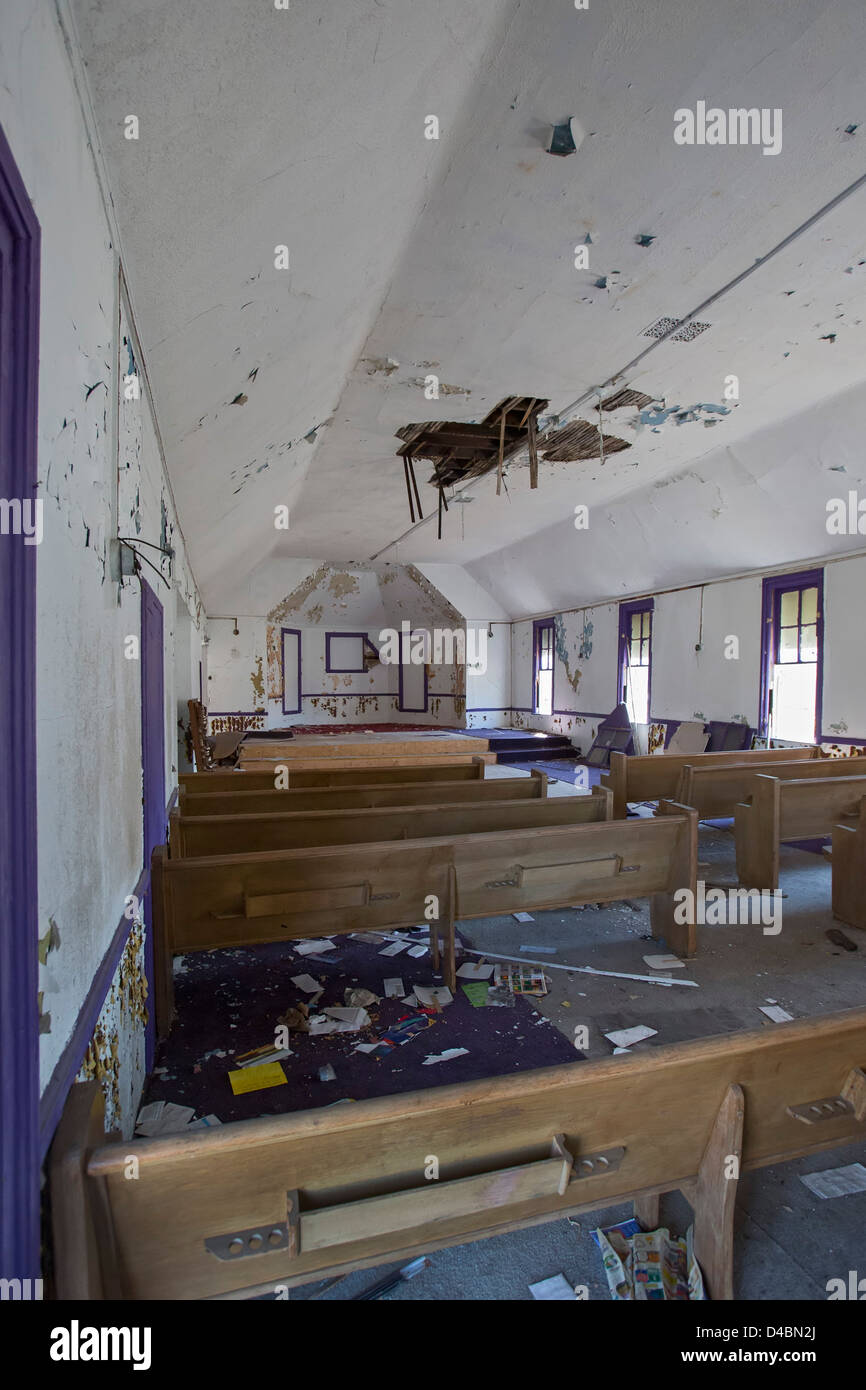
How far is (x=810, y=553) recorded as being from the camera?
606 cm

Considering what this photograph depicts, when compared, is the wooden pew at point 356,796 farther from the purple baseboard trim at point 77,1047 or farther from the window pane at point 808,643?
the window pane at point 808,643

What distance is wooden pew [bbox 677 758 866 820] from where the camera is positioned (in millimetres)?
4402

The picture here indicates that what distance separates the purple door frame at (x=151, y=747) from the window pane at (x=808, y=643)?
5.52 meters

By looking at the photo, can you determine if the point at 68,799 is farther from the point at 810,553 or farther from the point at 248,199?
the point at 810,553

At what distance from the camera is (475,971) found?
3000 millimetres

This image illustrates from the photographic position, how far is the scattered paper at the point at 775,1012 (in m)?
2.59

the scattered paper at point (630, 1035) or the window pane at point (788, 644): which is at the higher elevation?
the window pane at point (788, 644)

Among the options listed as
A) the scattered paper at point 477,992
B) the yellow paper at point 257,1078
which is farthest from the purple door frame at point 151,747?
the scattered paper at point 477,992

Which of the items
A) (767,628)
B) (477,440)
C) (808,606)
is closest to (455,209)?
(477,440)

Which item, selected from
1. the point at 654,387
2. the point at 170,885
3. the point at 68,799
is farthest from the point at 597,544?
the point at 68,799

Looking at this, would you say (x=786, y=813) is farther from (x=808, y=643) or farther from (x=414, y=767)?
(x=808, y=643)

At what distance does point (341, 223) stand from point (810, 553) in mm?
5330

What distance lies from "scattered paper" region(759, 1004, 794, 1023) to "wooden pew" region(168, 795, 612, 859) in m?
1.01

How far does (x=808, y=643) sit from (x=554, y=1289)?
5.96 metres
